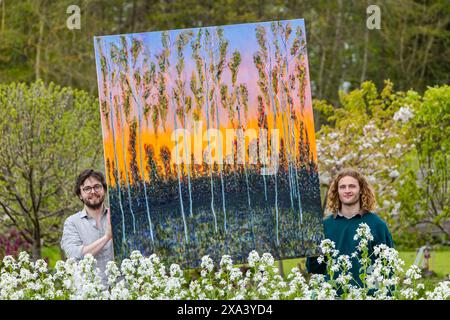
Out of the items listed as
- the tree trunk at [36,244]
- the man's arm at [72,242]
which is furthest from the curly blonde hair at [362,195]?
the tree trunk at [36,244]

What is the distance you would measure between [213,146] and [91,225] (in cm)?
84

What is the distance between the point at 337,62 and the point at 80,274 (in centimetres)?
1531

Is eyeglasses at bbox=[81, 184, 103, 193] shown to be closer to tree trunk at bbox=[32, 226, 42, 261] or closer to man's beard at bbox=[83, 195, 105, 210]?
man's beard at bbox=[83, 195, 105, 210]

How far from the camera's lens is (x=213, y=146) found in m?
4.87

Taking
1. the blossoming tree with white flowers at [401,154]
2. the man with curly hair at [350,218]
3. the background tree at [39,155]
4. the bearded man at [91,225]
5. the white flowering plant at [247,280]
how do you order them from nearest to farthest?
the white flowering plant at [247,280] < the man with curly hair at [350,218] < the bearded man at [91,225] < the background tree at [39,155] < the blossoming tree with white flowers at [401,154]

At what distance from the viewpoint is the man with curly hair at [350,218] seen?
4770 millimetres

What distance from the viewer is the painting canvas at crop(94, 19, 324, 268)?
4.81 m

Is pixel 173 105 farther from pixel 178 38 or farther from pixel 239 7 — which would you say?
pixel 239 7

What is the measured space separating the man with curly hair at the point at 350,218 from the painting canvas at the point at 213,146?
0.38 ft

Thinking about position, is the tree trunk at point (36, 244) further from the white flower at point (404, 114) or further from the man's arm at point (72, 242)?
the white flower at point (404, 114)

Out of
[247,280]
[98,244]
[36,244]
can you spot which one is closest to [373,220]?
[247,280]
